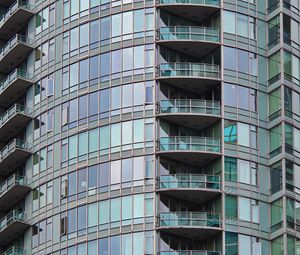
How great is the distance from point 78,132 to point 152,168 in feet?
23.6

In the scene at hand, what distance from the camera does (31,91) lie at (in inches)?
4562

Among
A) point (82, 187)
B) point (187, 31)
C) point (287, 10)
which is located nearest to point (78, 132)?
point (82, 187)

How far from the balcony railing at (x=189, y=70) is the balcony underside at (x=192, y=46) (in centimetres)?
136

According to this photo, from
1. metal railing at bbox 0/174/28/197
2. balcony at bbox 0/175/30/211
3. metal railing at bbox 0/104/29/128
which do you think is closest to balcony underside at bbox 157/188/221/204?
balcony at bbox 0/175/30/211

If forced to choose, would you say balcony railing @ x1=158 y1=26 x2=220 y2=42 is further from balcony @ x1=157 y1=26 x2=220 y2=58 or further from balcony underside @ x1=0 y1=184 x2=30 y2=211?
balcony underside @ x1=0 y1=184 x2=30 y2=211

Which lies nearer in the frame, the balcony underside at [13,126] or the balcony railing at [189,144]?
the balcony railing at [189,144]

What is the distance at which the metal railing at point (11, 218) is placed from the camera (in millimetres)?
112750

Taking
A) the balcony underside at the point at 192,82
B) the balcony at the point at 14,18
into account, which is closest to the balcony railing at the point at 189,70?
the balcony underside at the point at 192,82

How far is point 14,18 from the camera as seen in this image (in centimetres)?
11850

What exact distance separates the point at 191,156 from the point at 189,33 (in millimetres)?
9482

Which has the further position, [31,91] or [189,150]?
[31,91]

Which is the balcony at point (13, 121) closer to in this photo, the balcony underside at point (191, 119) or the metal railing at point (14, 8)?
the metal railing at point (14, 8)

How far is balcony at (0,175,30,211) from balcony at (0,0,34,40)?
41.8ft

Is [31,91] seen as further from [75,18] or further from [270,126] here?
[270,126]
